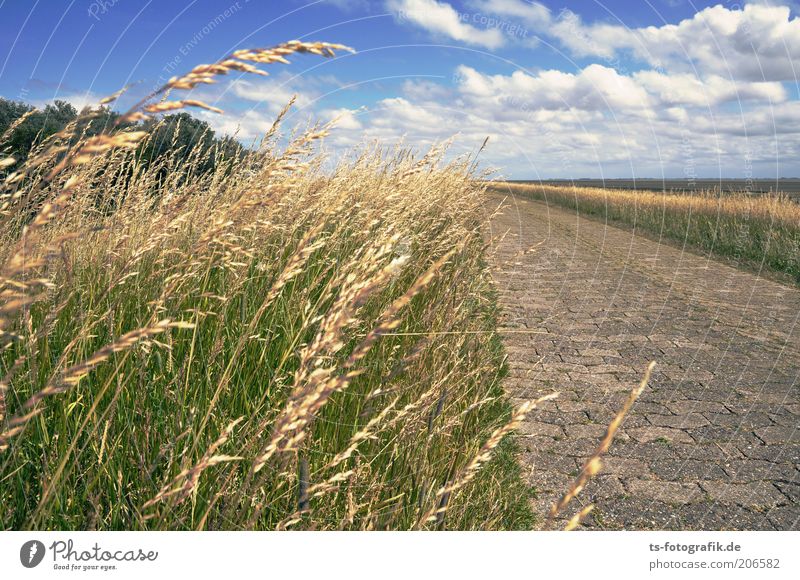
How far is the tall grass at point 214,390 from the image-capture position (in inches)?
61.6

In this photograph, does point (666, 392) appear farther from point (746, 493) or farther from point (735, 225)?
point (735, 225)

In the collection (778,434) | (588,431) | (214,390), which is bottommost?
A: (778,434)

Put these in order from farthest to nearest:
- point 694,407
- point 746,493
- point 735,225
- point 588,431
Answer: point 735,225 < point 694,407 < point 588,431 < point 746,493

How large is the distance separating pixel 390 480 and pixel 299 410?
1.37m

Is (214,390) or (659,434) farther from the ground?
(214,390)

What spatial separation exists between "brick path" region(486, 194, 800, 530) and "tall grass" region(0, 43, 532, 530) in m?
0.65

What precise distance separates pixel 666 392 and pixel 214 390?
406 centimetres

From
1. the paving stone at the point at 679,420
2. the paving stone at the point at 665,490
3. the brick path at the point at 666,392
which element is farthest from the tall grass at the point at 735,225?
the paving stone at the point at 665,490

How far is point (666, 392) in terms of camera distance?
529cm

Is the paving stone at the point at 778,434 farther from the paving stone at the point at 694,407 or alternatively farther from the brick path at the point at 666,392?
the paving stone at the point at 694,407

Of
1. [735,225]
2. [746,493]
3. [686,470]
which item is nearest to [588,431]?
[686,470]
